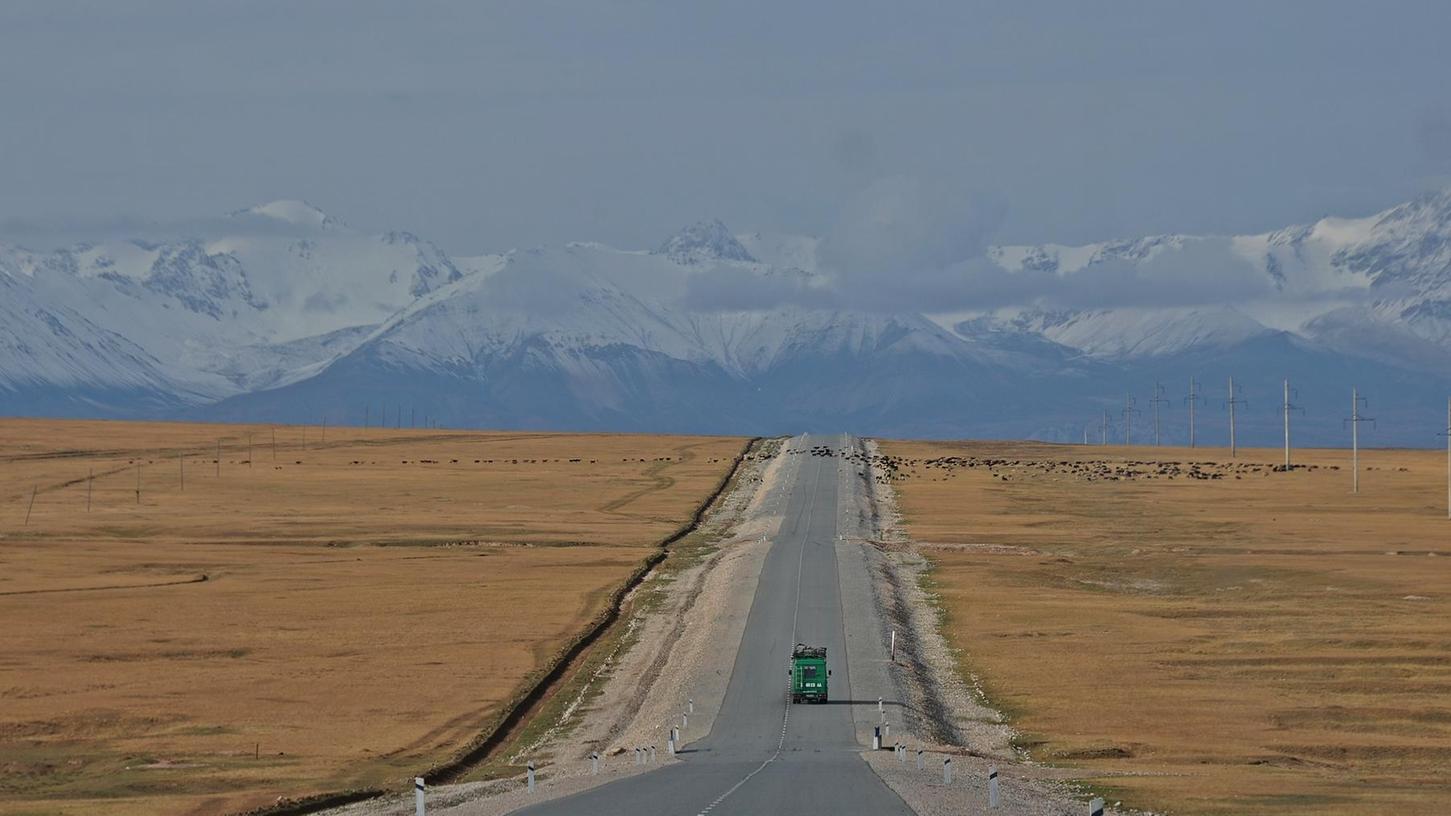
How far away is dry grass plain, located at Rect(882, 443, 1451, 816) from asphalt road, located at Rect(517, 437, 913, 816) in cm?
680

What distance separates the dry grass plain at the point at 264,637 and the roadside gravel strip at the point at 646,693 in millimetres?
3391

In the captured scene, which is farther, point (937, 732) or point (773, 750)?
point (937, 732)

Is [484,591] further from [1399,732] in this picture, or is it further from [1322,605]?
[1399,732]

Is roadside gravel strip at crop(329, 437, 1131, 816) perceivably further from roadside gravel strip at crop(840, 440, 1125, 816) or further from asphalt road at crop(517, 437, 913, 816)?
asphalt road at crop(517, 437, 913, 816)

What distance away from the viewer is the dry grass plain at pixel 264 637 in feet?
231

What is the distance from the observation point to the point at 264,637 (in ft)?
343

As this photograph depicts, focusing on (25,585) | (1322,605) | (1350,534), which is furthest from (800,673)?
(1350,534)

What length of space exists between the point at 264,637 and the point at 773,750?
41.1m

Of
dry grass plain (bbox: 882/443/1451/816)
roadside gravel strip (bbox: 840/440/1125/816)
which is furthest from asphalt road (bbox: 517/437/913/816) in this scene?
dry grass plain (bbox: 882/443/1451/816)

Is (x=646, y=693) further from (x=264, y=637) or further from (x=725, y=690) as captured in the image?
(x=264, y=637)

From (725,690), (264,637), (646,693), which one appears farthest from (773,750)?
(264,637)

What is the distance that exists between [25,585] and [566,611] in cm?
3406

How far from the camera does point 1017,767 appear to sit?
2665 inches

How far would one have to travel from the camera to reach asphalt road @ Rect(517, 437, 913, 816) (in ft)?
180
